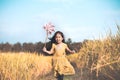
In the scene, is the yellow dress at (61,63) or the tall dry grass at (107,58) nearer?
the tall dry grass at (107,58)

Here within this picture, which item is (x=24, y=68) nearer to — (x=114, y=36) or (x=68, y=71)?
(x=68, y=71)

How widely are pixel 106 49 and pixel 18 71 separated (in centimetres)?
193

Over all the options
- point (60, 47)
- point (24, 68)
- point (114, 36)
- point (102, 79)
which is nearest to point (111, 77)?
point (102, 79)

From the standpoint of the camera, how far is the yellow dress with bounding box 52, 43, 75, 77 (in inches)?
278

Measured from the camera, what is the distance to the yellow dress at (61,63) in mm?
7051

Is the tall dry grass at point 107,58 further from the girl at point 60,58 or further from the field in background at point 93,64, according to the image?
the girl at point 60,58

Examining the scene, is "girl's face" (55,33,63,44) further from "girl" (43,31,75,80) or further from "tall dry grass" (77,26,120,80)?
"tall dry grass" (77,26,120,80)

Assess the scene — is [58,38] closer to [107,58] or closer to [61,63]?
[61,63]

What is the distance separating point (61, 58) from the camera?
7121 millimetres

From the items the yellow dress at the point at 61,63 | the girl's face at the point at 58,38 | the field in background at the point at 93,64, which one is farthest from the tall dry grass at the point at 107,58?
the girl's face at the point at 58,38

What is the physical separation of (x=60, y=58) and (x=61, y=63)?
0.12 meters

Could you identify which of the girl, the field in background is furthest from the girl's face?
the field in background

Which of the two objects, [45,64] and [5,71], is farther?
[45,64]

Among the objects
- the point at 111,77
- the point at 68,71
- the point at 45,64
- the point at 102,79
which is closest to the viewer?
the point at 111,77
